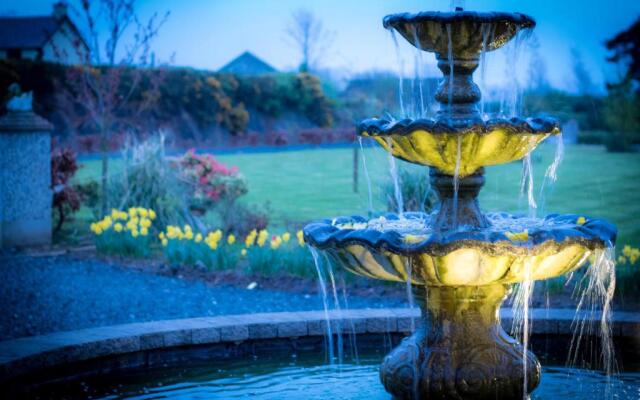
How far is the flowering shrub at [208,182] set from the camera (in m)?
12.2

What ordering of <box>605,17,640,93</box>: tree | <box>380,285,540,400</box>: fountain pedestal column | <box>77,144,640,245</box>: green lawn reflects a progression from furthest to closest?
<box>605,17,640,93</box>: tree < <box>77,144,640,245</box>: green lawn < <box>380,285,540,400</box>: fountain pedestal column

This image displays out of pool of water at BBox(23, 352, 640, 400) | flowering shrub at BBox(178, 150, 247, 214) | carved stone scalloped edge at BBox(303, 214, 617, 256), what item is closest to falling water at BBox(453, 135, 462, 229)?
carved stone scalloped edge at BBox(303, 214, 617, 256)

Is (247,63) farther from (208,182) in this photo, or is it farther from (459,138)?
(459,138)

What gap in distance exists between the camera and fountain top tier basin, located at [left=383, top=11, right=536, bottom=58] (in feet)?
14.6

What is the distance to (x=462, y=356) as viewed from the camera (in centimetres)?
476

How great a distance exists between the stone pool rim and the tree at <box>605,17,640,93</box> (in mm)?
18864

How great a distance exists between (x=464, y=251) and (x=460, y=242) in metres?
0.09

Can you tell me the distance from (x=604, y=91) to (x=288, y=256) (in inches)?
731

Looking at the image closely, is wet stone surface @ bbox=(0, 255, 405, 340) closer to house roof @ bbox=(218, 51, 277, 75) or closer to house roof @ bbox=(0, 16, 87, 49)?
house roof @ bbox=(0, 16, 87, 49)

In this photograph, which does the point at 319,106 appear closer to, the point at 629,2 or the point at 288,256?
the point at 629,2

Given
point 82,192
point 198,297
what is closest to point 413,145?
point 198,297

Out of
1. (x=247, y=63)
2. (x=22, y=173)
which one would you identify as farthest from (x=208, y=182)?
(x=247, y=63)

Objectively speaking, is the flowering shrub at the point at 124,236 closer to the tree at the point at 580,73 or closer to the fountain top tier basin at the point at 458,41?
the fountain top tier basin at the point at 458,41

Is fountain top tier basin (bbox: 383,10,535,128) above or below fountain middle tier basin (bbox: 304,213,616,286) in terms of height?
above
